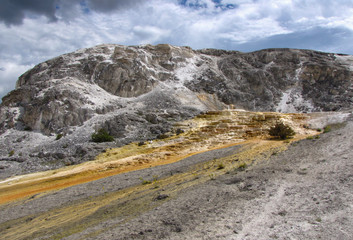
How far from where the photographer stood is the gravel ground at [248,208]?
18.8ft

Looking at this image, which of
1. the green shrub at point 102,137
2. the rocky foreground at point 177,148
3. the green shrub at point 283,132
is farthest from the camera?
the green shrub at point 102,137

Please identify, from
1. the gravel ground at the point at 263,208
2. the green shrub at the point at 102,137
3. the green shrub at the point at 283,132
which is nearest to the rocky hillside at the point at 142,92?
the green shrub at the point at 102,137

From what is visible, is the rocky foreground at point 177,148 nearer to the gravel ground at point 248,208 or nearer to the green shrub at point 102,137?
the gravel ground at point 248,208

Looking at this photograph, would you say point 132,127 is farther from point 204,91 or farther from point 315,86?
point 315,86

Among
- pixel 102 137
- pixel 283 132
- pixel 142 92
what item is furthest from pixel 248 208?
pixel 142 92

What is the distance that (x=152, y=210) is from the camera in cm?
759

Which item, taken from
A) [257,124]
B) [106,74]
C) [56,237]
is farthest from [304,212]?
[106,74]

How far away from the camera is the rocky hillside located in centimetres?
2739

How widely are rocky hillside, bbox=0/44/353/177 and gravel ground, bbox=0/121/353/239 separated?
A: 46.0 ft

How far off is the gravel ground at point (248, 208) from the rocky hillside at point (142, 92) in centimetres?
1402

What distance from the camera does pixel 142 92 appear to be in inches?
1592

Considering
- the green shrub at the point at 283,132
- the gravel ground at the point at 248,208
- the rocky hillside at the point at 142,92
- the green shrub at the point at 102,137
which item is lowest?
the green shrub at the point at 283,132

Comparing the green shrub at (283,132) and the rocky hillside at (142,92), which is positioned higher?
the rocky hillside at (142,92)

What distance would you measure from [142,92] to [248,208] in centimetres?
3518
